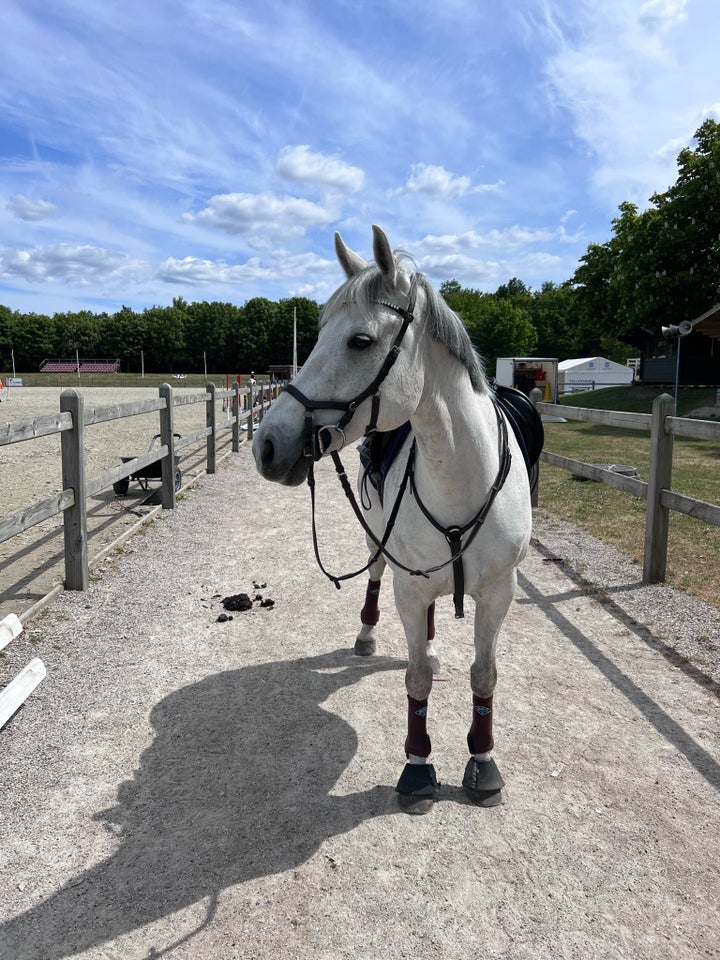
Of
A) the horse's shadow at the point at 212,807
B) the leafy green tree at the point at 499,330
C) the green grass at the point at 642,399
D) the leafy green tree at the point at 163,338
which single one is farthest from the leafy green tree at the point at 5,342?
the horse's shadow at the point at 212,807

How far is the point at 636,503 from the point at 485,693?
6.96 metres

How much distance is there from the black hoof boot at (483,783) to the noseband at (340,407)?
5.25 ft

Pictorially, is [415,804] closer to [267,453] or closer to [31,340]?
[267,453]

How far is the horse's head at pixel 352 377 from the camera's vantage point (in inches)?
74.2

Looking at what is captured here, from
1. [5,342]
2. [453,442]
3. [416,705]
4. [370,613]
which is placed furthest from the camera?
[5,342]

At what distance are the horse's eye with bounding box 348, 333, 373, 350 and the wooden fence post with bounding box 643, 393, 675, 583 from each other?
3.93 metres

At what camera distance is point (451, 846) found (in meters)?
2.36

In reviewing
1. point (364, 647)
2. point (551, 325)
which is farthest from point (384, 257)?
point (551, 325)

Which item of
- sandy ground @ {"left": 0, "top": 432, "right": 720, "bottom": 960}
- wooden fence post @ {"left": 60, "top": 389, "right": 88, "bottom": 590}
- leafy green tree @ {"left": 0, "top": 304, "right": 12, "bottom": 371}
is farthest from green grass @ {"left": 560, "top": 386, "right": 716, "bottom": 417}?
leafy green tree @ {"left": 0, "top": 304, "right": 12, "bottom": 371}

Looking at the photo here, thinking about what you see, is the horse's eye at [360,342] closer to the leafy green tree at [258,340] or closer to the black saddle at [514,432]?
the black saddle at [514,432]

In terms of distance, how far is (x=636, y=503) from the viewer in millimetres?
8820

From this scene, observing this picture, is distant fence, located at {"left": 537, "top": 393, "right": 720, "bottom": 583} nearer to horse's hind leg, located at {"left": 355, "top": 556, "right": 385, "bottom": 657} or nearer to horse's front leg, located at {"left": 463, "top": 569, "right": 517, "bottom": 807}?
horse's hind leg, located at {"left": 355, "top": 556, "right": 385, "bottom": 657}

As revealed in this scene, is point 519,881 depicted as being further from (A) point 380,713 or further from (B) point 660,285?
(B) point 660,285

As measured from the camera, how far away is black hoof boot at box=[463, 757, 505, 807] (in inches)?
103
